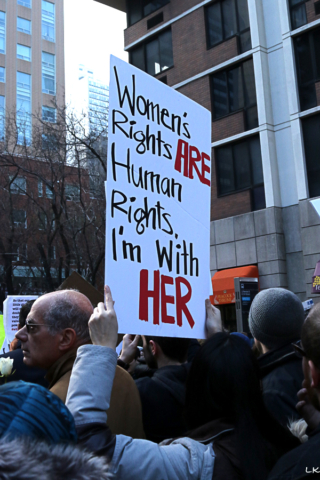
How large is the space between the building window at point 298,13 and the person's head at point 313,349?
56.2 feet

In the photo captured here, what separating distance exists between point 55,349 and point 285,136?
1585 cm

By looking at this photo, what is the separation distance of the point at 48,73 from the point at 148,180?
4653cm

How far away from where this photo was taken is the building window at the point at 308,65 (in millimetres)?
16344

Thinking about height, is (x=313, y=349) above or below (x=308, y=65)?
below

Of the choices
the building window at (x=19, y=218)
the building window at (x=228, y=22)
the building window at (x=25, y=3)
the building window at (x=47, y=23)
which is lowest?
the building window at (x=19, y=218)

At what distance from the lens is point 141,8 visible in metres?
21.8

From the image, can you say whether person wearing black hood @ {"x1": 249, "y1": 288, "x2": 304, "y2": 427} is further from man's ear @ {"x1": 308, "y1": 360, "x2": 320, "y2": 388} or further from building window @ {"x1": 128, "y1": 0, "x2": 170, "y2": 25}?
building window @ {"x1": 128, "y1": 0, "x2": 170, "y2": 25}

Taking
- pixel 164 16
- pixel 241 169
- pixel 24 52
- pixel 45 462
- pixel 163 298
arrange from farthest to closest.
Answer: pixel 24 52, pixel 164 16, pixel 241 169, pixel 163 298, pixel 45 462

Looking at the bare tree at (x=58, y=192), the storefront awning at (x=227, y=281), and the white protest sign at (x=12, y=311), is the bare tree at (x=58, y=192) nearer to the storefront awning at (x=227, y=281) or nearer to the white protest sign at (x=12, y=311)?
the storefront awning at (x=227, y=281)

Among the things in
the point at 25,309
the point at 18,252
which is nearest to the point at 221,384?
the point at 25,309

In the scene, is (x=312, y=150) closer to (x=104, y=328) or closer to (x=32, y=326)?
(x=32, y=326)

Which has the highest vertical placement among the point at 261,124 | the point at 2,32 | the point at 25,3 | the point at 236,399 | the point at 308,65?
the point at 25,3

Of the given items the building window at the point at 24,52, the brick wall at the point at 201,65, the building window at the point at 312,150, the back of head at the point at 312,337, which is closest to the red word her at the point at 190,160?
the back of head at the point at 312,337

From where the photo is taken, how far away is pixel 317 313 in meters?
1.46
